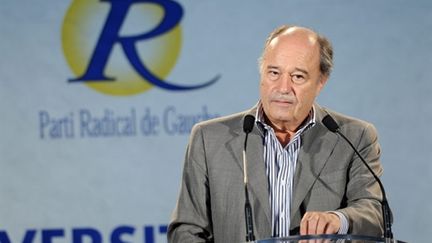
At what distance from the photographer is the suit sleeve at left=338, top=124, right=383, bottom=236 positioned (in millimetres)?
2880

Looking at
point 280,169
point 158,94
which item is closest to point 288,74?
point 280,169

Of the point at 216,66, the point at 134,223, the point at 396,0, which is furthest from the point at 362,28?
the point at 134,223

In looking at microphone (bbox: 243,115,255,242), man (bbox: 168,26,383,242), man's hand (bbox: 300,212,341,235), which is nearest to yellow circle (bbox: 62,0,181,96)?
man (bbox: 168,26,383,242)

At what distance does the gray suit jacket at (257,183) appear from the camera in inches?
117

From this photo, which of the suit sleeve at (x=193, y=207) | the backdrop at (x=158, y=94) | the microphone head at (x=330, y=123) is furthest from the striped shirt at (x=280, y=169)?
the backdrop at (x=158, y=94)

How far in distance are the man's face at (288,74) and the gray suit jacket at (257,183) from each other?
11 cm

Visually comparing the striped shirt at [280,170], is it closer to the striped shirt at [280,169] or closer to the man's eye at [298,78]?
the striped shirt at [280,169]

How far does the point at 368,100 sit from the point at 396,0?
55cm

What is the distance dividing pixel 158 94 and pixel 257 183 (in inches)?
82.5

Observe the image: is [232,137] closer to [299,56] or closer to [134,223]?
[299,56]

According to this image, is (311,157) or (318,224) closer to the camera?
(318,224)

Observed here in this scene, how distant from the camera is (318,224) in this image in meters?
2.69

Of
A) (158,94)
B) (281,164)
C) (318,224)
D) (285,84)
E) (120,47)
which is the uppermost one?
(120,47)

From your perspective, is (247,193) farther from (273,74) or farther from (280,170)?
(273,74)
